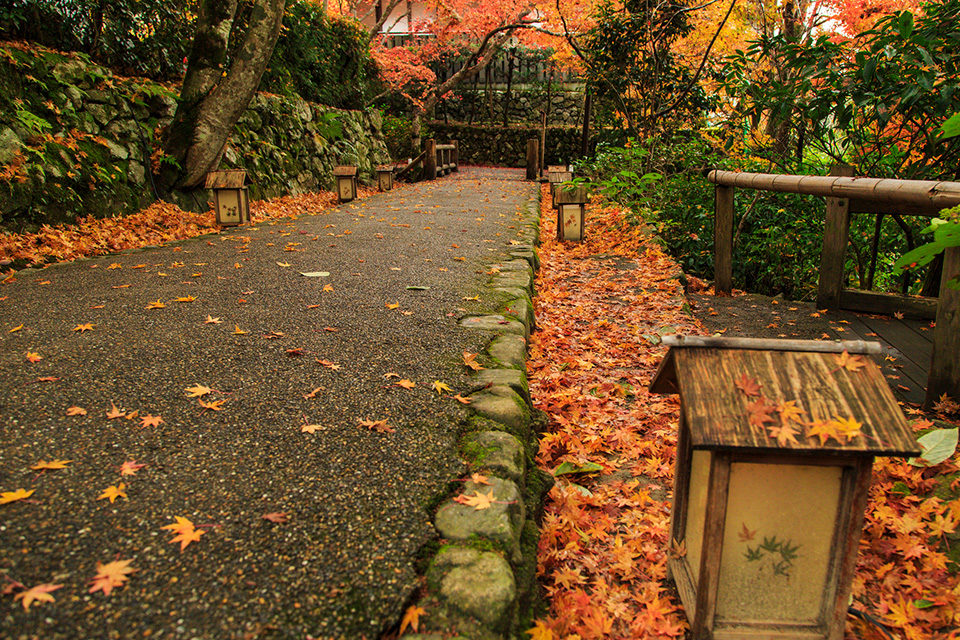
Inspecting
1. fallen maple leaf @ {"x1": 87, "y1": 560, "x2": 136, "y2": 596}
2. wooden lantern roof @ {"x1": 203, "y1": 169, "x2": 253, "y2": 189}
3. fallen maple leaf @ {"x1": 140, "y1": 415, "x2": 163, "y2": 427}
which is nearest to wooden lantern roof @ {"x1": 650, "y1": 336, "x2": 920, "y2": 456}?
fallen maple leaf @ {"x1": 87, "y1": 560, "x2": 136, "y2": 596}

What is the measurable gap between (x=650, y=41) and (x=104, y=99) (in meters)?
7.27

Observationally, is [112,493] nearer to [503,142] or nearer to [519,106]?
[503,142]

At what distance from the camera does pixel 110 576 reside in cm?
144

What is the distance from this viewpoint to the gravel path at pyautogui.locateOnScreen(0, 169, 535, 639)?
141cm

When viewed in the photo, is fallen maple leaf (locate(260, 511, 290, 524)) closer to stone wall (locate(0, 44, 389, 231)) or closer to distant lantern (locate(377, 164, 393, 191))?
stone wall (locate(0, 44, 389, 231))

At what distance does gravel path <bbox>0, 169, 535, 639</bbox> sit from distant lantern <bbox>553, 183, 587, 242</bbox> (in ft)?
9.94

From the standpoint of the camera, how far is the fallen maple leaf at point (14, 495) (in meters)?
1.71

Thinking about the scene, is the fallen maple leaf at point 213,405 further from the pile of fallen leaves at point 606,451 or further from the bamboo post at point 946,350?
the bamboo post at point 946,350

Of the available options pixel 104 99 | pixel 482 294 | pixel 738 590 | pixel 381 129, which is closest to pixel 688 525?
pixel 738 590

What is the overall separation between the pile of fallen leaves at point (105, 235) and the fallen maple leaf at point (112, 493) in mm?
3993

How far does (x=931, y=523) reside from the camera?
2189 millimetres

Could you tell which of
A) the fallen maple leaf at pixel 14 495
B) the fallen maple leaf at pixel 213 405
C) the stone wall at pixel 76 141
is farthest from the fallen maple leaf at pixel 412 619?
the stone wall at pixel 76 141

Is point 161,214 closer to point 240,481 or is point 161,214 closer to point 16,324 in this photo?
point 16,324

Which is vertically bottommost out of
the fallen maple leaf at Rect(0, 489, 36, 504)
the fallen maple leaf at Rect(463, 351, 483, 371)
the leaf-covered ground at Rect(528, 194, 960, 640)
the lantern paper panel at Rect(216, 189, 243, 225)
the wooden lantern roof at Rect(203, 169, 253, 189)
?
the leaf-covered ground at Rect(528, 194, 960, 640)
